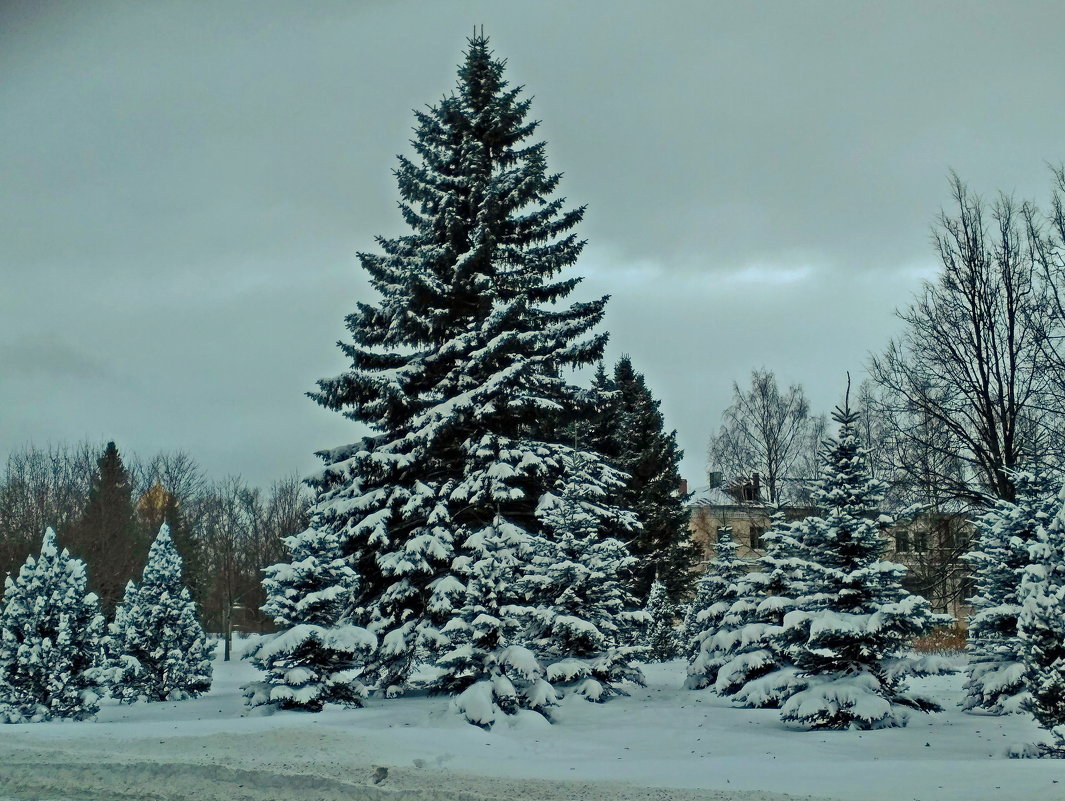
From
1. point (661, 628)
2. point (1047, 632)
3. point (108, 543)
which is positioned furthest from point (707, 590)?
point (108, 543)

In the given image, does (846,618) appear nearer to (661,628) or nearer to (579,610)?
(579,610)

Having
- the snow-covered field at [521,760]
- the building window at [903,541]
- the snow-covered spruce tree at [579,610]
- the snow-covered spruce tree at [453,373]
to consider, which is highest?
the snow-covered spruce tree at [453,373]

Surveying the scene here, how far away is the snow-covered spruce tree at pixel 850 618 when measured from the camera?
43.6 ft

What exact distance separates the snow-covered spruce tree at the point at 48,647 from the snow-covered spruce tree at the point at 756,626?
13.1 m

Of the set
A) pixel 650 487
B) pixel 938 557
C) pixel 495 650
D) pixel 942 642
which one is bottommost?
pixel 942 642

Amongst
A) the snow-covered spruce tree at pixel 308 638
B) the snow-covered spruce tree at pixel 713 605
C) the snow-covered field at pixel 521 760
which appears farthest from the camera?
the snow-covered spruce tree at pixel 713 605

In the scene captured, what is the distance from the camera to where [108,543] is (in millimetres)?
42750

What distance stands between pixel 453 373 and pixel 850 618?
10666 millimetres

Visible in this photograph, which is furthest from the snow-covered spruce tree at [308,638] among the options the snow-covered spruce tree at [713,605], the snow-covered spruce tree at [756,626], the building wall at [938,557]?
the building wall at [938,557]

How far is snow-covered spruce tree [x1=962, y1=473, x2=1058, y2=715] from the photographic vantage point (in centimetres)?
1496

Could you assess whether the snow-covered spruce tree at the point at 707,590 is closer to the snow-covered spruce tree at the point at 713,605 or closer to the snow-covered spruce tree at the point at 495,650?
the snow-covered spruce tree at the point at 713,605

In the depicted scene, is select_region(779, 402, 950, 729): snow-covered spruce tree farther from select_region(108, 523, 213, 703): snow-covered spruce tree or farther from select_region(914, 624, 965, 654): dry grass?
select_region(914, 624, 965, 654): dry grass

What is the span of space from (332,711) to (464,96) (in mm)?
15650

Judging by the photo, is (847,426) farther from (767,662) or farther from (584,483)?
(584,483)
